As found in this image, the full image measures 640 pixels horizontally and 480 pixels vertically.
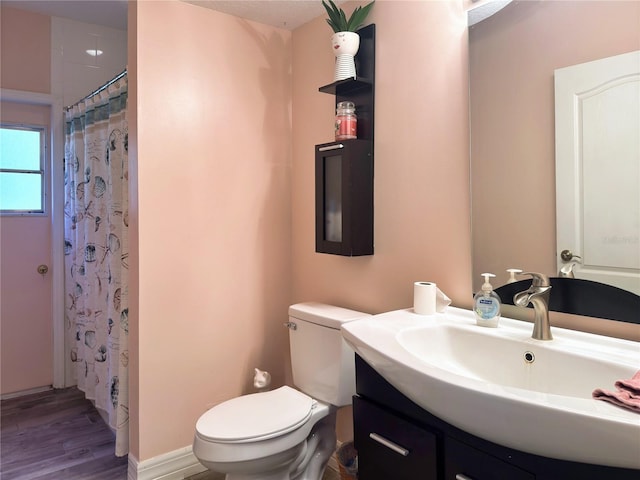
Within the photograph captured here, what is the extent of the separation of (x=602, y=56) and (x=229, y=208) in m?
1.62

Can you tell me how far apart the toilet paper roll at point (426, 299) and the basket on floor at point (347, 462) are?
0.68 m

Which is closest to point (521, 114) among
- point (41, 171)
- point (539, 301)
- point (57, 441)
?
point (539, 301)

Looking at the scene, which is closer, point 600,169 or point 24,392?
point 600,169

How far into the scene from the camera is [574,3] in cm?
126

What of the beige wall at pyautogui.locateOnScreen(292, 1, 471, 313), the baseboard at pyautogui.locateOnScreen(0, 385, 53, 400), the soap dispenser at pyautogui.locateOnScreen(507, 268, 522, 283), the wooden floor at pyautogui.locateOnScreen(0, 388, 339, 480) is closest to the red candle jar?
the beige wall at pyautogui.locateOnScreen(292, 1, 471, 313)

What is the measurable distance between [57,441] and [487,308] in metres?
2.39

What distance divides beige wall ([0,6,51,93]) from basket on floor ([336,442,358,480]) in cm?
290

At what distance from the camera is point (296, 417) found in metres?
1.69

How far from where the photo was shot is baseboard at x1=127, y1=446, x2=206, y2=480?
6.50 feet

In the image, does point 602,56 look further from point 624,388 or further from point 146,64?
point 146,64

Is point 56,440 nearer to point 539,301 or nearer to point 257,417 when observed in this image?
point 257,417

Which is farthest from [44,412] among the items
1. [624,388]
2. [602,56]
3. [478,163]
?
[602,56]

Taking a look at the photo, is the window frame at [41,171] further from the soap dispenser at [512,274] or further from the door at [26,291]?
the soap dispenser at [512,274]

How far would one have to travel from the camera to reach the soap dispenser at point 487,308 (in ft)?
4.45
